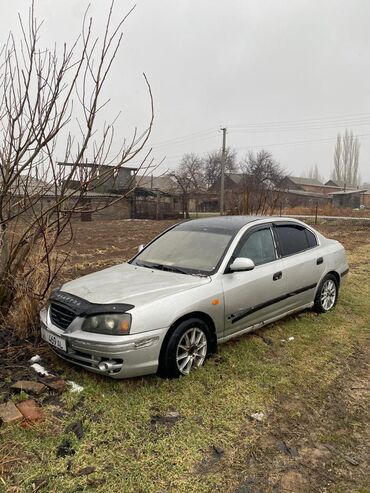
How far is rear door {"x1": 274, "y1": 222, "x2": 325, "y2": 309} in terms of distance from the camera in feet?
15.4

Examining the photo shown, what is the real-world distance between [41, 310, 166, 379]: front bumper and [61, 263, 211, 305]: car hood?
12.8 inches

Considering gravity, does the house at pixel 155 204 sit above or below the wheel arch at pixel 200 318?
above

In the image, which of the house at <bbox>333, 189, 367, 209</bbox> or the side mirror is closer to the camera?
the side mirror

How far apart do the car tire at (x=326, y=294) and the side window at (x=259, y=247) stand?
121 centimetres

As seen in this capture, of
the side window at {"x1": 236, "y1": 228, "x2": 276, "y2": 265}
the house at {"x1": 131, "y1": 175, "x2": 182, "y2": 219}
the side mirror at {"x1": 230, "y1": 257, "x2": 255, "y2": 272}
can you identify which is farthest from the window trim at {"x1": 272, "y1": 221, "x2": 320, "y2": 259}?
the house at {"x1": 131, "y1": 175, "x2": 182, "y2": 219}

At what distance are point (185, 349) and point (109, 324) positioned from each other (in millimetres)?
784

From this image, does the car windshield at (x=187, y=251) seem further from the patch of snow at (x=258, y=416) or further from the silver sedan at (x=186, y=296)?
the patch of snow at (x=258, y=416)

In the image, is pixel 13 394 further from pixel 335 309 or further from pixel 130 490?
pixel 335 309

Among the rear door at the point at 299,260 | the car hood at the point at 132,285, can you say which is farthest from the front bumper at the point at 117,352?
the rear door at the point at 299,260

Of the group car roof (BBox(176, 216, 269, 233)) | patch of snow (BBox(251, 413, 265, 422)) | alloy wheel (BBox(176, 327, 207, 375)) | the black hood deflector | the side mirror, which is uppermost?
car roof (BBox(176, 216, 269, 233))

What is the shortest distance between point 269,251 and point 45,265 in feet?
9.18

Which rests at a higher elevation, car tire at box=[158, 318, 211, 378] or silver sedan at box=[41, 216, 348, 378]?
silver sedan at box=[41, 216, 348, 378]

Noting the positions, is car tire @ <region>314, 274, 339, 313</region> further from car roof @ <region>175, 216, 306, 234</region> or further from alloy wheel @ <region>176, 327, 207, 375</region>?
alloy wheel @ <region>176, 327, 207, 375</region>

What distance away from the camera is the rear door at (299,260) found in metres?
4.70
